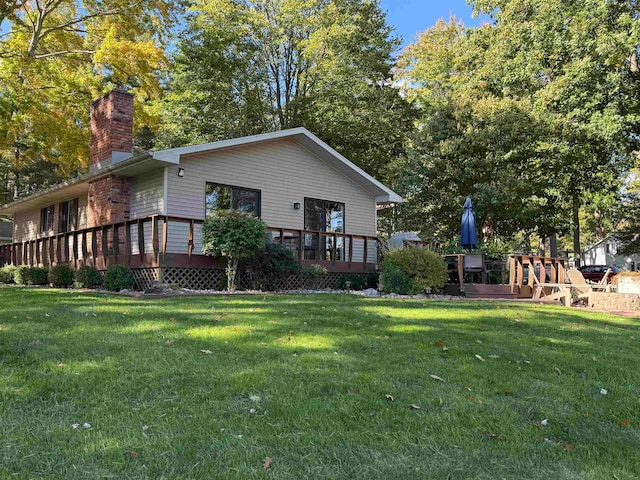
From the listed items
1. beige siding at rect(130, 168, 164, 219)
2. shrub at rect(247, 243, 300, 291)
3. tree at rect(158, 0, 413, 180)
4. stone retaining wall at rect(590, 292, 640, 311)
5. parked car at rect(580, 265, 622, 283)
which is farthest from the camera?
parked car at rect(580, 265, 622, 283)

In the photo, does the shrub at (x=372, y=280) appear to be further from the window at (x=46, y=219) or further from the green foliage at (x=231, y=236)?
the window at (x=46, y=219)

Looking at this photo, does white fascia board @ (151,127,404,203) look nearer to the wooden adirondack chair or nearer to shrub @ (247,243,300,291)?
shrub @ (247,243,300,291)

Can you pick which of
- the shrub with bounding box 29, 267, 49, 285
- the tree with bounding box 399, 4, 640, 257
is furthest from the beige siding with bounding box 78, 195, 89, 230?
the tree with bounding box 399, 4, 640, 257

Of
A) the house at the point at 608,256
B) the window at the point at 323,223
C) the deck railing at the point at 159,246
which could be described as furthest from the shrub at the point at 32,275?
the house at the point at 608,256

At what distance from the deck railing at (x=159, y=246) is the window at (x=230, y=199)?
84 cm

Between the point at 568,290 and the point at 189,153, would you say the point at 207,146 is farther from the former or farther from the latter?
the point at 568,290

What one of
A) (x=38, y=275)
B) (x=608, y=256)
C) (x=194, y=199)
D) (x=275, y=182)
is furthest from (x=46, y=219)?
(x=608, y=256)

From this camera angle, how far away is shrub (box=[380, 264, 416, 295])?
11.1 metres

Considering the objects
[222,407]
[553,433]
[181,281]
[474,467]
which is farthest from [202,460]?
[181,281]

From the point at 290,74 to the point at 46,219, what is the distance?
43.2ft

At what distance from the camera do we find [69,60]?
57.2 ft

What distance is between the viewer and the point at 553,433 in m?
2.72

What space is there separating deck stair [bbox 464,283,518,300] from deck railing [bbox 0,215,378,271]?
10.6ft

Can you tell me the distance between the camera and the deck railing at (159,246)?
10.3 metres
